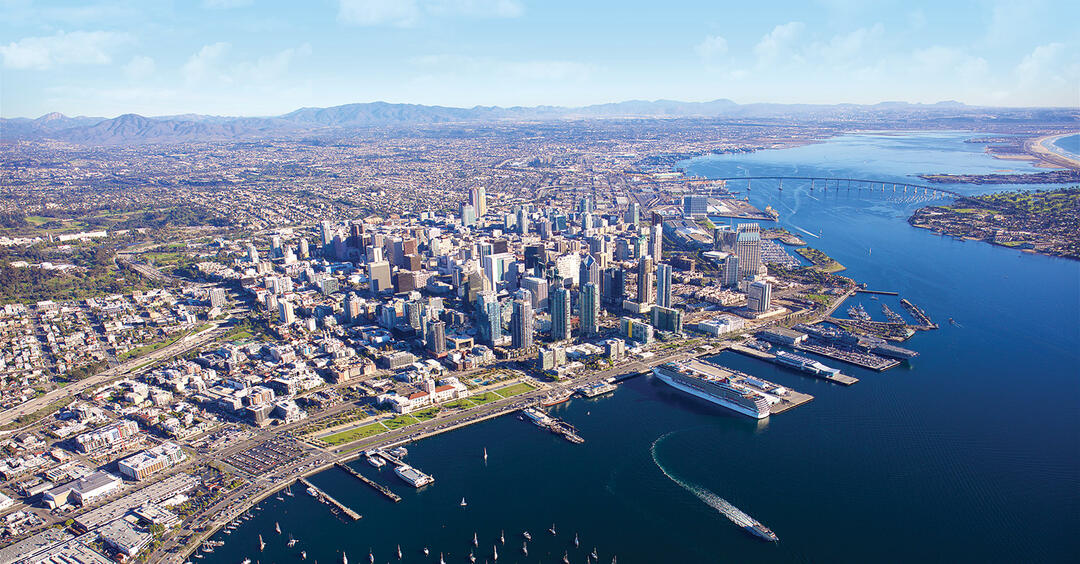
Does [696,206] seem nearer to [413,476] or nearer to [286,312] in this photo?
[286,312]

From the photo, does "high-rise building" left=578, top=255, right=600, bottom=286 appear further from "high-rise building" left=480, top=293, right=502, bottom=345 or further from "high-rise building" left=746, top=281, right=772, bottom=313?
"high-rise building" left=746, top=281, right=772, bottom=313

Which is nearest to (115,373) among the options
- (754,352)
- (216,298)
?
(216,298)

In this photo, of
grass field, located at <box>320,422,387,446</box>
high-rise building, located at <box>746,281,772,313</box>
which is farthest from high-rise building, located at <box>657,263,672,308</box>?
grass field, located at <box>320,422,387,446</box>

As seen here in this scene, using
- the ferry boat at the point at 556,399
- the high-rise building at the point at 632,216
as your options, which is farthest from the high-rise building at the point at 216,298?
the high-rise building at the point at 632,216

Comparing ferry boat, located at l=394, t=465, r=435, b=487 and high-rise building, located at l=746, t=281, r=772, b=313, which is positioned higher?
high-rise building, located at l=746, t=281, r=772, b=313

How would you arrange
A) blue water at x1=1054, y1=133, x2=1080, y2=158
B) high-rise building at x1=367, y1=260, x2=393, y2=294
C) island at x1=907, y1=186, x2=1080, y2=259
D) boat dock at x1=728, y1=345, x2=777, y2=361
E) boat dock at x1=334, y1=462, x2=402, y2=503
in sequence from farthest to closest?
1. blue water at x1=1054, y1=133, x2=1080, y2=158
2. island at x1=907, y1=186, x2=1080, y2=259
3. high-rise building at x1=367, y1=260, x2=393, y2=294
4. boat dock at x1=728, y1=345, x2=777, y2=361
5. boat dock at x1=334, y1=462, x2=402, y2=503

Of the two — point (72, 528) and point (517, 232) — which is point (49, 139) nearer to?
point (517, 232)

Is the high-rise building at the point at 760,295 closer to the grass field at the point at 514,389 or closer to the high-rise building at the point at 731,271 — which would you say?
the high-rise building at the point at 731,271
